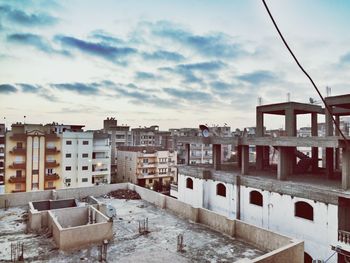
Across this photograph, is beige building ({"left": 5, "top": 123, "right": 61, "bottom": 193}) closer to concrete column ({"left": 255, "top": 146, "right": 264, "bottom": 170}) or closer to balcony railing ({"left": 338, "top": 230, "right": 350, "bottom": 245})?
concrete column ({"left": 255, "top": 146, "right": 264, "bottom": 170})

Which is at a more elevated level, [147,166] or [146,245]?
[146,245]

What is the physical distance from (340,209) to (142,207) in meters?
14.6

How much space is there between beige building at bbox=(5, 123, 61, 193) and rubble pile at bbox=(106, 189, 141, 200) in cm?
2484

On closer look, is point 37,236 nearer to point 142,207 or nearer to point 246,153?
point 142,207

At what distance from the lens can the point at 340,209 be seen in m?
17.6

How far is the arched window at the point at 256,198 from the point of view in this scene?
2327 centimetres

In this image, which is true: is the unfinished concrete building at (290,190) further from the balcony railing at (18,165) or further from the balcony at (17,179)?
the balcony at (17,179)

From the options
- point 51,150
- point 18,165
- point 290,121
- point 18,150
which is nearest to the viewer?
point 290,121

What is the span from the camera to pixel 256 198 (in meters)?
23.7

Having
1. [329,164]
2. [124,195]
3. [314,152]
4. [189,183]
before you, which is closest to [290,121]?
[329,164]

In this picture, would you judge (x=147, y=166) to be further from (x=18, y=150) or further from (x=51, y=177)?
(x=18, y=150)

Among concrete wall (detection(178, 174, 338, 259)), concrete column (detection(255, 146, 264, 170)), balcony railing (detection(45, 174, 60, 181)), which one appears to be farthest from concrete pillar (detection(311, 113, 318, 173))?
balcony railing (detection(45, 174, 60, 181))

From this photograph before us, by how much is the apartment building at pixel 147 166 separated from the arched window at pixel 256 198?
4109 centimetres

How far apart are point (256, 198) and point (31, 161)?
38317 millimetres
